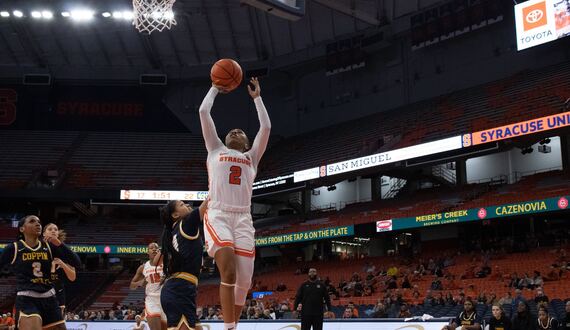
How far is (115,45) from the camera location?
44875 millimetres

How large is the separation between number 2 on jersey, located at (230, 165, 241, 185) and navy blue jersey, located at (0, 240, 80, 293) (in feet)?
8.81

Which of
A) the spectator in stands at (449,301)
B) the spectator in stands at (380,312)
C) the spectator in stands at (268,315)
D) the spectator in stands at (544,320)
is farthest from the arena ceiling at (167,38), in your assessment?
the spectator in stands at (544,320)

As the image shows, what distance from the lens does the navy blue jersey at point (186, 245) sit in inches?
260

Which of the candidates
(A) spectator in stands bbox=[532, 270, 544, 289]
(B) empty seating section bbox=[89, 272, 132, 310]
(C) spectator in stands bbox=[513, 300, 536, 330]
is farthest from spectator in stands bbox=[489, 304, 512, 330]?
(B) empty seating section bbox=[89, 272, 132, 310]

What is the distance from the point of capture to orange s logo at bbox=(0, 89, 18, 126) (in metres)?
46.9

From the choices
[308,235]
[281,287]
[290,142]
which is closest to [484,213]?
[308,235]

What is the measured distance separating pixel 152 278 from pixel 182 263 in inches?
169

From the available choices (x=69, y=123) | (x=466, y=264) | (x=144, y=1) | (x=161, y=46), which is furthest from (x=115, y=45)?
(x=466, y=264)

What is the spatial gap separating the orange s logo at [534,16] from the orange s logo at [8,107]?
35041 mm

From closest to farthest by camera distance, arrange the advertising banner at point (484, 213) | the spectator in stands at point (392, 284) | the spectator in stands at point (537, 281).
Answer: the spectator in stands at point (537, 281)
the advertising banner at point (484, 213)
the spectator in stands at point (392, 284)

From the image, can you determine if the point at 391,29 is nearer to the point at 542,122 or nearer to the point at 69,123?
the point at 542,122

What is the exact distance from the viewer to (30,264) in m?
7.59

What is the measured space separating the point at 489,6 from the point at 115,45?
2510 cm

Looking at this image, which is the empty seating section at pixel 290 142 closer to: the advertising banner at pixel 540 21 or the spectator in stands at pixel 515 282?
the advertising banner at pixel 540 21
